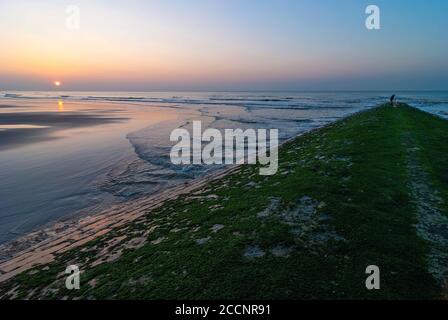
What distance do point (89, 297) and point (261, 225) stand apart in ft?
14.6

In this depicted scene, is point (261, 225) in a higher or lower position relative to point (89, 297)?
higher

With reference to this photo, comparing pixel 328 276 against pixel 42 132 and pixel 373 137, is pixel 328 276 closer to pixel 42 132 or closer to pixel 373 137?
pixel 373 137

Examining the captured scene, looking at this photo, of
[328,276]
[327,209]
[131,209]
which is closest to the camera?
[328,276]

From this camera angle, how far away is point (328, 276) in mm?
6117

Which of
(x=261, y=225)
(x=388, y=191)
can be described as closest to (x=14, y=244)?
(x=261, y=225)

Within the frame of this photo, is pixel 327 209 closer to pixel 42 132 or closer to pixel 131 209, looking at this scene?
pixel 131 209

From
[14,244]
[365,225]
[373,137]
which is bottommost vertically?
[14,244]

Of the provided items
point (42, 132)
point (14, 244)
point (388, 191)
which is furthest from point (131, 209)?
point (42, 132)

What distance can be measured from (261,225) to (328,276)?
2743 mm

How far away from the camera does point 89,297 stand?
6508 millimetres

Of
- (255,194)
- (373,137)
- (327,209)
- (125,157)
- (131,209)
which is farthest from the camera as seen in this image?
(125,157)

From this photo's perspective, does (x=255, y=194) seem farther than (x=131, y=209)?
No
